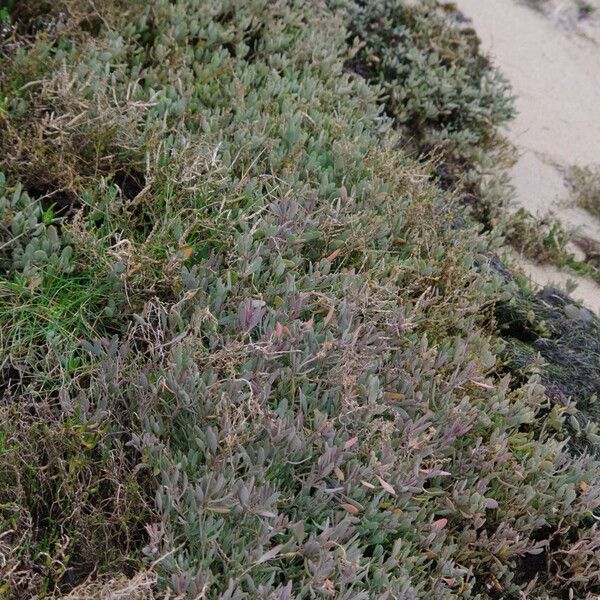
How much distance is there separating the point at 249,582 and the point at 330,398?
78cm

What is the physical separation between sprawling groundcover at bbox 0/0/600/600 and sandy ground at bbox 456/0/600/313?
6.36ft

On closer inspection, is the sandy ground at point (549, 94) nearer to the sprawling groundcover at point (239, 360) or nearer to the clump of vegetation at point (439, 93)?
the clump of vegetation at point (439, 93)

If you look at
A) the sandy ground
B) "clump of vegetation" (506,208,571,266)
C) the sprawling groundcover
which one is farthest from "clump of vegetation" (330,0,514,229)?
the sprawling groundcover

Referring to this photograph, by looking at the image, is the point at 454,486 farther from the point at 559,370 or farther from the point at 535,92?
the point at 535,92

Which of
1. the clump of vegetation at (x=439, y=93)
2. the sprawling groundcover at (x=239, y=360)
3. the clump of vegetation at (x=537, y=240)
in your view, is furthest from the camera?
the clump of vegetation at (x=439, y=93)

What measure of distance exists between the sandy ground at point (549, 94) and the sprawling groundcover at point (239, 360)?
6.36 ft

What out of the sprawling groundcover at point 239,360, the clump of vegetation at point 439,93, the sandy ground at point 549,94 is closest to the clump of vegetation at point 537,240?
the sandy ground at point 549,94

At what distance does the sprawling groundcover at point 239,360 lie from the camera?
2469 millimetres

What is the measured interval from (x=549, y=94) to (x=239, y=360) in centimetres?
547

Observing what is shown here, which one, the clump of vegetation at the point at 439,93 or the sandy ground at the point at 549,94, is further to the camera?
the sandy ground at the point at 549,94

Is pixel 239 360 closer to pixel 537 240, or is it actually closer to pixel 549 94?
pixel 537 240

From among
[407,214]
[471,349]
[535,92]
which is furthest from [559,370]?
[535,92]

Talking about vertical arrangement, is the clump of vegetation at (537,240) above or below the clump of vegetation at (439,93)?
below

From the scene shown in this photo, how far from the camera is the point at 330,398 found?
289 centimetres
